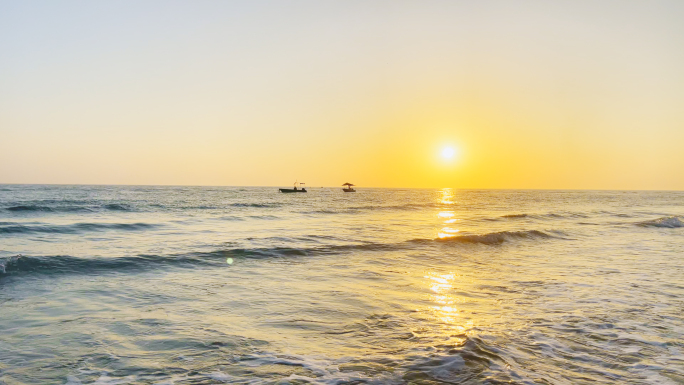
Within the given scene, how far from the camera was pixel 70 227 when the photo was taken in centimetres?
2677

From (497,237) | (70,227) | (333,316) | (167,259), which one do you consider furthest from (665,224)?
(70,227)

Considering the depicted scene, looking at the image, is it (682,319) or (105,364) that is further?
(682,319)

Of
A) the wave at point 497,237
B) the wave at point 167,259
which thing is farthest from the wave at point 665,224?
the wave at point 167,259

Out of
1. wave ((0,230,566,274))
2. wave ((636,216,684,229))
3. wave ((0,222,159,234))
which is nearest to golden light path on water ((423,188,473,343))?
wave ((0,230,566,274))


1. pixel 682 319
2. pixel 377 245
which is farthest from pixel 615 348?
pixel 377 245

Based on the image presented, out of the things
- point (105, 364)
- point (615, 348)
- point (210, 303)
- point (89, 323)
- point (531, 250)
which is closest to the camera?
Result: point (105, 364)

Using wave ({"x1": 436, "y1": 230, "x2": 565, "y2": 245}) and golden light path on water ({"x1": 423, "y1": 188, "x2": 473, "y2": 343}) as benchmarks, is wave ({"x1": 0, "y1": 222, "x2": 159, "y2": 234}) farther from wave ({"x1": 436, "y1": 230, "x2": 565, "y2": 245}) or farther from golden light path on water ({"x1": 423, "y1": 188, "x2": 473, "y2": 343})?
golden light path on water ({"x1": 423, "y1": 188, "x2": 473, "y2": 343})

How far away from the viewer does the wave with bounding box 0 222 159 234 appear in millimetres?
24438

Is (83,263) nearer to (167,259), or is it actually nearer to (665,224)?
(167,259)

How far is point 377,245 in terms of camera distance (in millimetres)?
21719

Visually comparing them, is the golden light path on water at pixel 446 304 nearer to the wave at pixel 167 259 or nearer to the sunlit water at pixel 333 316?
the sunlit water at pixel 333 316

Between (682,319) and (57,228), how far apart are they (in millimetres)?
29650

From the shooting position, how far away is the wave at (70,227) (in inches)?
962

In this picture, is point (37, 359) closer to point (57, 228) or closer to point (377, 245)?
point (377, 245)
